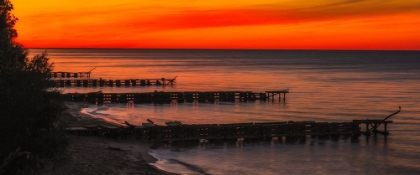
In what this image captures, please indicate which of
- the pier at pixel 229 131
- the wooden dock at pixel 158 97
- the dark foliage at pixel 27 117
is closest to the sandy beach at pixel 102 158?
the pier at pixel 229 131

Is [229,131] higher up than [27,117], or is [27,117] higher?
[27,117]

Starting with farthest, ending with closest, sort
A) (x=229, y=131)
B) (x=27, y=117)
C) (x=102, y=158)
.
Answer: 1. (x=229, y=131)
2. (x=102, y=158)
3. (x=27, y=117)

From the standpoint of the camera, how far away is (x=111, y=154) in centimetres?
2770

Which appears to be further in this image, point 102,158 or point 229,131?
point 229,131

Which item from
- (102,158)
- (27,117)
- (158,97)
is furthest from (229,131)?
(158,97)

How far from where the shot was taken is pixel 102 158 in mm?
26125

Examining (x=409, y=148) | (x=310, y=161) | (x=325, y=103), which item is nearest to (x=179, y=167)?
(x=310, y=161)

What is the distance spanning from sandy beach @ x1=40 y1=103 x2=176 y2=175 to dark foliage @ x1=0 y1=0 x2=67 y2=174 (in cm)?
128

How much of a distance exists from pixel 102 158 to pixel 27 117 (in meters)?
8.84

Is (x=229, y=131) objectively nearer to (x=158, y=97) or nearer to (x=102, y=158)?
(x=102, y=158)

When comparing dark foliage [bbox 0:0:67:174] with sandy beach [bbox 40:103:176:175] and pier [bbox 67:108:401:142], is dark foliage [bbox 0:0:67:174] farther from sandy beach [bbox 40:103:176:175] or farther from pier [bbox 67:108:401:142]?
pier [bbox 67:108:401:142]

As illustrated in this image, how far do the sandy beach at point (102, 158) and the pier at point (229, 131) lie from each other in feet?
3.30

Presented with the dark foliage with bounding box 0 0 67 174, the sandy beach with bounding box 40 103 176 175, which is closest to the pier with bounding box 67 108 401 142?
the sandy beach with bounding box 40 103 176 175

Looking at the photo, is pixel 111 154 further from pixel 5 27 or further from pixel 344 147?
pixel 344 147
